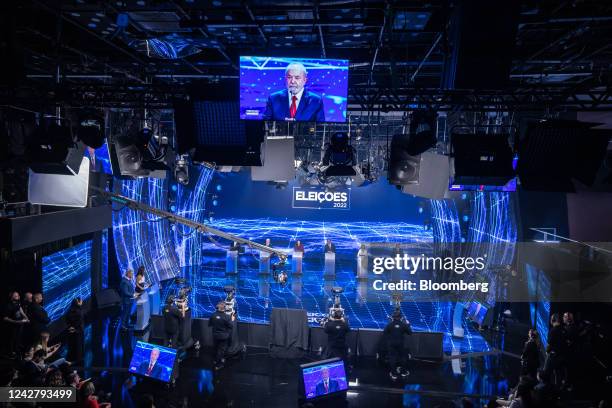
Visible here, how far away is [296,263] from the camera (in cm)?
1482

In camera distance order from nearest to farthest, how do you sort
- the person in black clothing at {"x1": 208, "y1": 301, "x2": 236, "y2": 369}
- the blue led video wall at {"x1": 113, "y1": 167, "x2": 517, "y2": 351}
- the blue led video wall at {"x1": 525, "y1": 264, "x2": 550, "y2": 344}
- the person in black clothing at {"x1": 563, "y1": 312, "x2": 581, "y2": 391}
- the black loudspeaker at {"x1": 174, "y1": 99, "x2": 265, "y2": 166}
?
the black loudspeaker at {"x1": 174, "y1": 99, "x2": 265, "y2": 166}
the person in black clothing at {"x1": 563, "y1": 312, "x2": 581, "y2": 391}
the person in black clothing at {"x1": 208, "y1": 301, "x2": 236, "y2": 369}
the blue led video wall at {"x1": 525, "y1": 264, "x2": 550, "y2": 344}
the blue led video wall at {"x1": 113, "y1": 167, "x2": 517, "y2": 351}

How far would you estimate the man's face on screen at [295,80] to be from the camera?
5281 millimetres

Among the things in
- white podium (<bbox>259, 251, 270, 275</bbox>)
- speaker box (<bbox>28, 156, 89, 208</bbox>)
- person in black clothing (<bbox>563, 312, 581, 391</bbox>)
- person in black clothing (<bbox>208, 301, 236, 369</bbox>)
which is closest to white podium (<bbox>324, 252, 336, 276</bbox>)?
white podium (<bbox>259, 251, 270, 275</bbox>)

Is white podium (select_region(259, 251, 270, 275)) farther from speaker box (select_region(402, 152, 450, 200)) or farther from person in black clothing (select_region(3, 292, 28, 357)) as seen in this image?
→ person in black clothing (select_region(3, 292, 28, 357))

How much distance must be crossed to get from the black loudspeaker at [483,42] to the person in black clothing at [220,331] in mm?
5491

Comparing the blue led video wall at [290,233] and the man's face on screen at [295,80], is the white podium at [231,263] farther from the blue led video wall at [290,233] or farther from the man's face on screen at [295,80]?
the man's face on screen at [295,80]

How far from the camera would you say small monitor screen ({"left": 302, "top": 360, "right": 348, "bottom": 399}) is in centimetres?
612

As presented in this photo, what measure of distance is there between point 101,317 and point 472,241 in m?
10.2

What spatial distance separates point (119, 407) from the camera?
623cm

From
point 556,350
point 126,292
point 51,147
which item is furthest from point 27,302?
point 556,350

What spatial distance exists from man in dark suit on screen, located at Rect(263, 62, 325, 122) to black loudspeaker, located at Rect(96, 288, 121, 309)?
779 centimetres

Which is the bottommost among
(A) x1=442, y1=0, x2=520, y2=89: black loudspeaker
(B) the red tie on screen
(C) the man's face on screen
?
(B) the red tie on screen

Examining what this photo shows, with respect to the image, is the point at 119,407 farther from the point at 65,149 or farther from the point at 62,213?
the point at 62,213

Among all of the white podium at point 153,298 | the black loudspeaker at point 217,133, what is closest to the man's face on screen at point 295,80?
the black loudspeaker at point 217,133
